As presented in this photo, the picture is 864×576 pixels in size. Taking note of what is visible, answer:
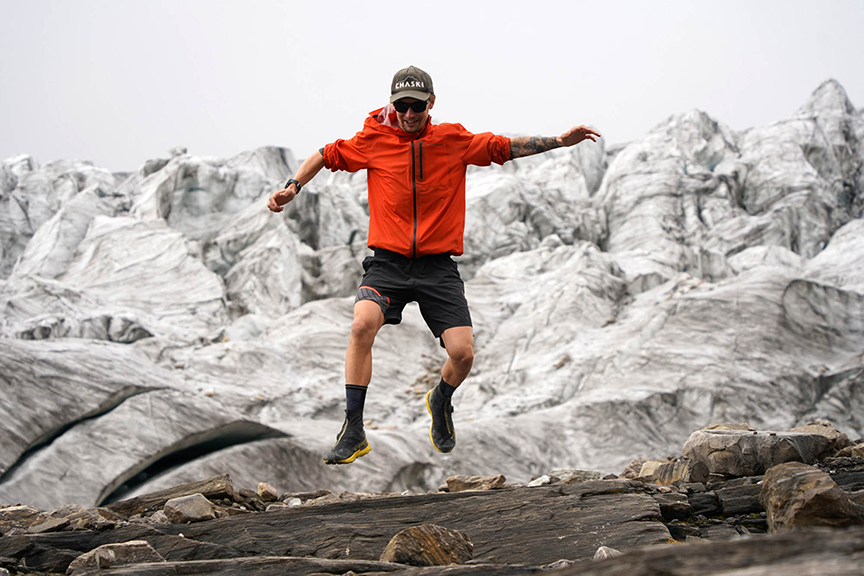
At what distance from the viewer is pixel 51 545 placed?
4.44 metres

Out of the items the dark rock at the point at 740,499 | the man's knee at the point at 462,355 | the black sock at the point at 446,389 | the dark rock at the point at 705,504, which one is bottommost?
the dark rock at the point at 705,504

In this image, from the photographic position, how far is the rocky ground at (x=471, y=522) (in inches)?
145

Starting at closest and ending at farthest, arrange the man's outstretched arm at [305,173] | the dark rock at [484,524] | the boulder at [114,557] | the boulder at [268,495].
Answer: the boulder at [114,557], the dark rock at [484,524], the man's outstretched arm at [305,173], the boulder at [268,495]

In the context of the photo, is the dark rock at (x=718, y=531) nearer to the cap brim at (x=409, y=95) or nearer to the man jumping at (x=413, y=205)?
the man jumping at (x=413, y=205)

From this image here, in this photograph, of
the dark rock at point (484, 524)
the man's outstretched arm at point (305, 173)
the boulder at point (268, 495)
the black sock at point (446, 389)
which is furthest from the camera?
the boulder at point (268, 495)

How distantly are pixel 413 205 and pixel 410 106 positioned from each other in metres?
0.79

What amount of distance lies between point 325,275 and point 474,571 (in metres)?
23.6

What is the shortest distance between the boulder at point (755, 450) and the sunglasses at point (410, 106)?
145 inches

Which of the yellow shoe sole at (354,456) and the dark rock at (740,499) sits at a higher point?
the yellow shoe sole at (354,456)

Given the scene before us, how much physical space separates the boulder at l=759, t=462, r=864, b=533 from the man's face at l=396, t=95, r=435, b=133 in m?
3.62

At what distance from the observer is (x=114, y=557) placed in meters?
3.83

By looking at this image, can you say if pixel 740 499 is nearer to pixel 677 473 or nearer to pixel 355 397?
pixel 677 473

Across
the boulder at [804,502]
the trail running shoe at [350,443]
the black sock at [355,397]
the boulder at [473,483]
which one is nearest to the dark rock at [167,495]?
the trail running shoe at [350,443]

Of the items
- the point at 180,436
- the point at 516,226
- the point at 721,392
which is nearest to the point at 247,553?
the point at 180,436
